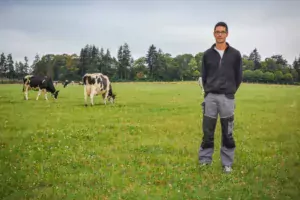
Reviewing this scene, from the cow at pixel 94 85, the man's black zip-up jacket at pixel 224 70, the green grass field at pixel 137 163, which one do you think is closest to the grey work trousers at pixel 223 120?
the man's black zip-up jacket at pixel 224 70

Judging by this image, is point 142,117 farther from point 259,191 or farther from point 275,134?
point 259,191

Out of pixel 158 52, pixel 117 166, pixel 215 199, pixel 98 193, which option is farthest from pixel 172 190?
pixel 158 52

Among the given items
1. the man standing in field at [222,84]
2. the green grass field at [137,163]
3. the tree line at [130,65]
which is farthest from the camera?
the tree line at [130,65]

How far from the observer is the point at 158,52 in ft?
462

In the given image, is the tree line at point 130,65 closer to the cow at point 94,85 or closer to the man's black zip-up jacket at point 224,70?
the cow at point 94,85

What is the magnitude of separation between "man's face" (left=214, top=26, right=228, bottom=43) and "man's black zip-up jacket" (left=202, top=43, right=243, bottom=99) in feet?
1.00

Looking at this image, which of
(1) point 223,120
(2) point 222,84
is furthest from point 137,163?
(2) point 222,84

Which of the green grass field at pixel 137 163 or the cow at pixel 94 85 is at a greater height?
the cow at pixel 94 85

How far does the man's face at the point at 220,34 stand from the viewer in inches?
318

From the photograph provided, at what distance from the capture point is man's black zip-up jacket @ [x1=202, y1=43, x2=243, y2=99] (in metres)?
8.21

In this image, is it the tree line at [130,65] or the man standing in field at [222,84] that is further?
the tree line at [130,65]

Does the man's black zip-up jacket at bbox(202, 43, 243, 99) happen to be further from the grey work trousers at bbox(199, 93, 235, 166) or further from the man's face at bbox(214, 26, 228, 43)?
the man's face at bbox(214, 26, 228, 43)

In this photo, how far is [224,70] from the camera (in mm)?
8203

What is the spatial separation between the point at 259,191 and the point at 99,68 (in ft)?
396
